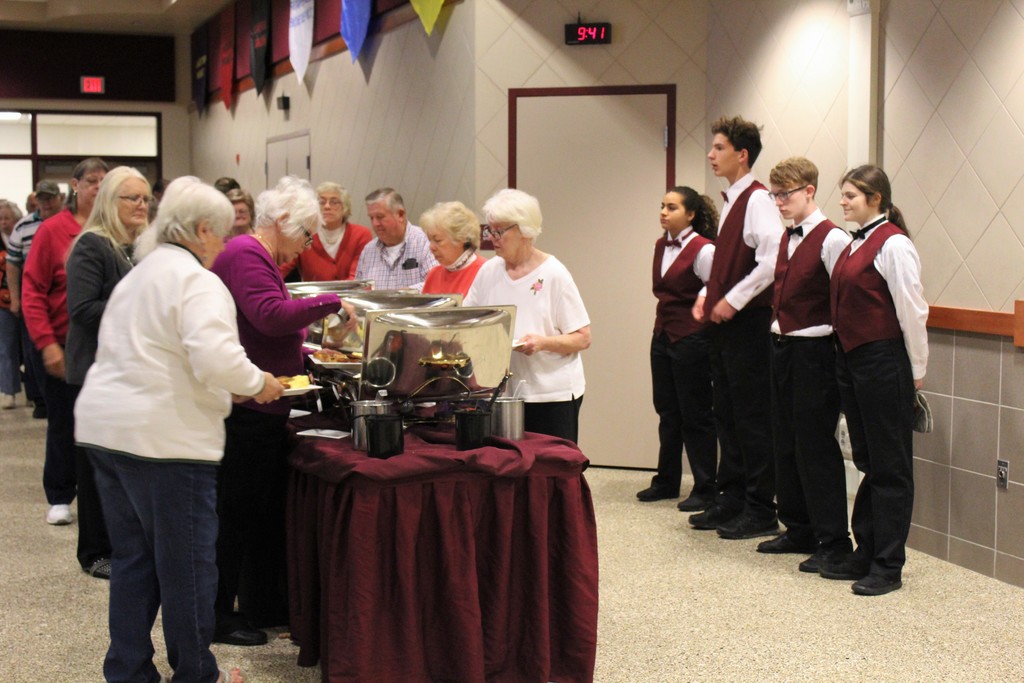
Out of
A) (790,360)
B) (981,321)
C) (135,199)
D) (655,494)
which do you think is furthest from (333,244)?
(981,321)

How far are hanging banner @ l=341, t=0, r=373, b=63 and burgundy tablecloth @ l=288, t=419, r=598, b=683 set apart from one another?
4776 mm

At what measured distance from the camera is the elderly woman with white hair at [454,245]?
433 centimetres

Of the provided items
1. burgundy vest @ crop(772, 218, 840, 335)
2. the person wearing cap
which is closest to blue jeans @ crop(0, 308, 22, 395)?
the person wearing cap

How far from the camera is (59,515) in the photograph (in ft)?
17.2

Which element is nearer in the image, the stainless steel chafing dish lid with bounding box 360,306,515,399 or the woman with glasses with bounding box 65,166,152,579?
the stainless steel chafing dish lid with bounding box 360,306,515,399

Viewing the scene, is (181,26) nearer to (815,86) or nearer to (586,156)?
(586,156)

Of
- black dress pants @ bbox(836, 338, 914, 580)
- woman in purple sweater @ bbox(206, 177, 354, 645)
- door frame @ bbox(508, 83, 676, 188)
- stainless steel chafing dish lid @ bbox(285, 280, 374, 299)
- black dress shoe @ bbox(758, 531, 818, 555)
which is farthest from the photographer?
door frame @ bbox(508, 83, 676, 188)

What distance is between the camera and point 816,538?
467 centimetres

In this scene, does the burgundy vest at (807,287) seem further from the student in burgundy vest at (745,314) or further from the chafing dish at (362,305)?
the chafing dish at (362,305)

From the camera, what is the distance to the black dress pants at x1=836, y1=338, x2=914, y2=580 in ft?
13.5

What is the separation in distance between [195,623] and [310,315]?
34.8 inches

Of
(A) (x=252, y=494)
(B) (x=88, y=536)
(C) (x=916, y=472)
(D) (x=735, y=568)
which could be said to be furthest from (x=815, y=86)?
(B) (x=88, y=536)

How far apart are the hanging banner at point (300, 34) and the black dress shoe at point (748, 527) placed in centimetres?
521

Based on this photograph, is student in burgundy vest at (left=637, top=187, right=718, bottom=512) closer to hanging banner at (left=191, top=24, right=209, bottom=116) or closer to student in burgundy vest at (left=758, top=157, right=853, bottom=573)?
student in burgundy vest at (left=758, top=157, right=853, bottom=573)
